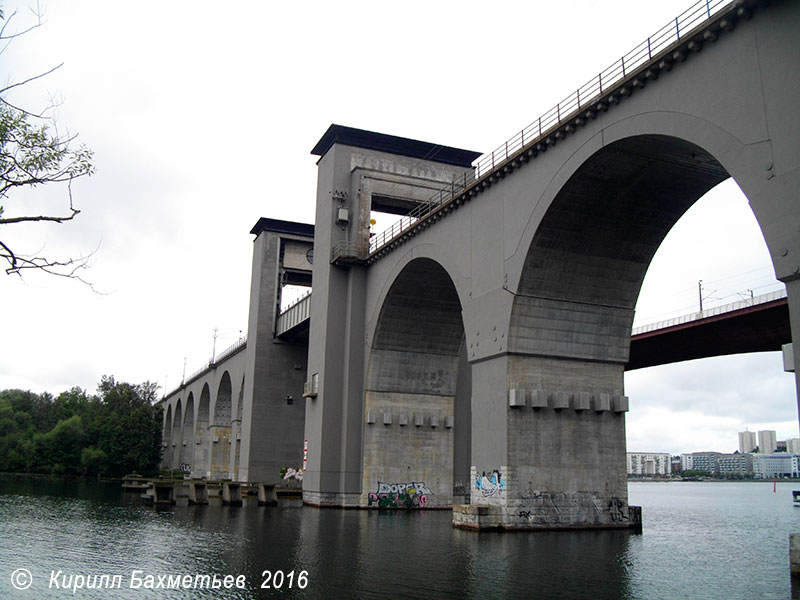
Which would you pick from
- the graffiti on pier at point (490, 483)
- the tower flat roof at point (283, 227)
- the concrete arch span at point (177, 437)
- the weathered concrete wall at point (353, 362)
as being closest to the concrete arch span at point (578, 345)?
the graffiti on pier at point (490, 483)

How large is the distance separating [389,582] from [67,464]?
9777cm

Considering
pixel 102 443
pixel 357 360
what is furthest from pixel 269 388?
pixel 102 443

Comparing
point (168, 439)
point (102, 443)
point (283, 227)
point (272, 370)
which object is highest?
point (283, 227)

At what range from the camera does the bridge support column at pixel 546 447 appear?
28219 millimetres

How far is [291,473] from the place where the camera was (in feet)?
187

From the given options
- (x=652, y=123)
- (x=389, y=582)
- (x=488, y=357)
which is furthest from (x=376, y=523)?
(x=652, y=123)

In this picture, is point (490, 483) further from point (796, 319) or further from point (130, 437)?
A: point (130, 437)

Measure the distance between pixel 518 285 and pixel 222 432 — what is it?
5776cm

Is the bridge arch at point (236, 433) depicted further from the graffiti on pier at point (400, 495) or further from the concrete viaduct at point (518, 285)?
the graffiti on pier at point (400, 495)

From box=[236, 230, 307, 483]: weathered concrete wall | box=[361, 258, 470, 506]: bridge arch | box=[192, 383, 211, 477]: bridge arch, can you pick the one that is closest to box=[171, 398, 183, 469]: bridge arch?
box=[192, 383, 211, 477]: bridge arch

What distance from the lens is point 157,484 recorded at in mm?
43969

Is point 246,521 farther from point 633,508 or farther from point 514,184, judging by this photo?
point 514,184

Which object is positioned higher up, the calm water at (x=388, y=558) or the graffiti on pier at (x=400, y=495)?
the graffiti on pier at (x=400, y=495)

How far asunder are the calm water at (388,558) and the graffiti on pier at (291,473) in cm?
2428
